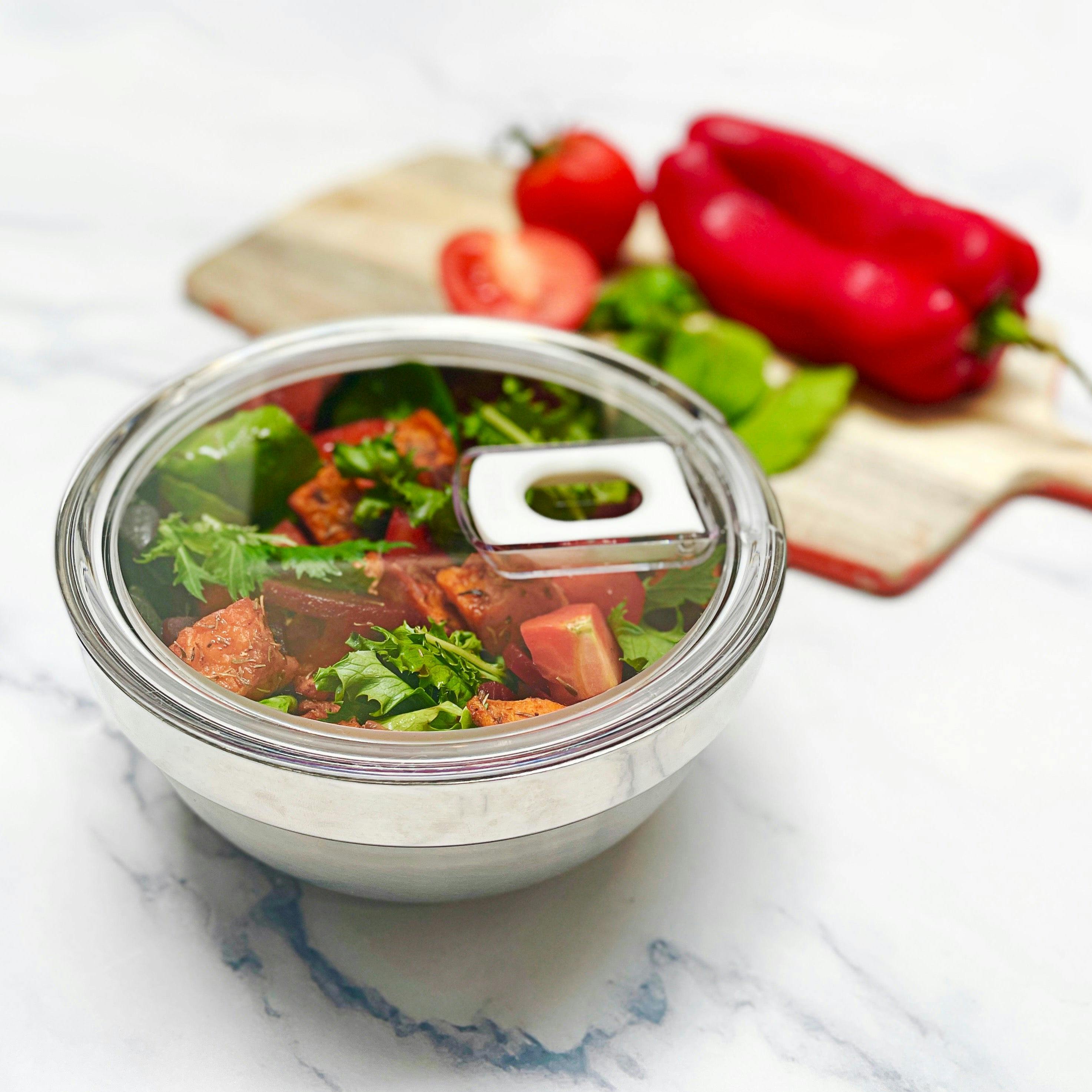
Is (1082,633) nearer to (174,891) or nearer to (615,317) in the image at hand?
(615,317)

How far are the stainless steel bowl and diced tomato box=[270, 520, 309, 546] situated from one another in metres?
0.12

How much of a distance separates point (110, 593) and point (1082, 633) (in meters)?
1.03

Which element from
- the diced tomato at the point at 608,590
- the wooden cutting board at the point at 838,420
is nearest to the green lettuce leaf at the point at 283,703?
the diced tomato at the point at 608,590

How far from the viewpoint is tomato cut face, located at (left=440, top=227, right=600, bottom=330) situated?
1.67 metres

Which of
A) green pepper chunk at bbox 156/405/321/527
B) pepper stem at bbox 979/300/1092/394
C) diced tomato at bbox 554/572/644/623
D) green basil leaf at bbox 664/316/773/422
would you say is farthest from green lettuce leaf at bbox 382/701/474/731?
pepper stem at bbox 979/300/1092/394

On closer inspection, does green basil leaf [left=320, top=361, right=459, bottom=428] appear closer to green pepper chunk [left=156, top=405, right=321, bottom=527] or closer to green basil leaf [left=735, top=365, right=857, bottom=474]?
green pepper chunk [left=156, top=405, right=321, bottom=527]

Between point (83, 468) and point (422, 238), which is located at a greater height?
point (83, 468)

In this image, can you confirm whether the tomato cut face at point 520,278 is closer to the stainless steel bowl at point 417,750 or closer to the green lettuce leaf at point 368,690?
the stainless steel bowl at point 417,750

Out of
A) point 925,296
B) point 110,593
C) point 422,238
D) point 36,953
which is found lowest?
point 36,953

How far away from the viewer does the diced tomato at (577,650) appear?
0.81 m

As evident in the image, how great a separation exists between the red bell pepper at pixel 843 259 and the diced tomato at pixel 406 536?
88cm

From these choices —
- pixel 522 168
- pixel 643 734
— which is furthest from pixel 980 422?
pixel 643 734

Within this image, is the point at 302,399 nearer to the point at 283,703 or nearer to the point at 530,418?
the point at 530,418

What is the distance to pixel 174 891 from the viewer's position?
945mm
